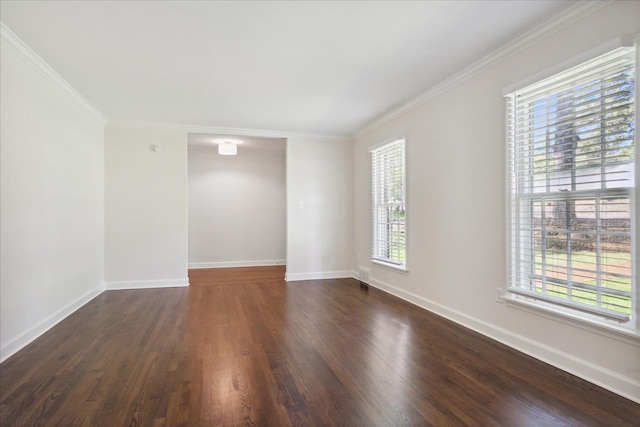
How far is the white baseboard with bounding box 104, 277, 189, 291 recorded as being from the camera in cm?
498

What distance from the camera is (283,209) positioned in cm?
762

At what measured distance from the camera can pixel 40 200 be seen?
3096mm

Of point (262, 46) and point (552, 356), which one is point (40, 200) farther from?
point (552, 356)

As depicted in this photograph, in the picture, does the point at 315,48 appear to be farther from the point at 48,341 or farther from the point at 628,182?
the point at 48,341

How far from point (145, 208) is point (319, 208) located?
271cm

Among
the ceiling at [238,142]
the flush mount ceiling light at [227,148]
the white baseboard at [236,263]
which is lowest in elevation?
the white baseboard at [236,263]

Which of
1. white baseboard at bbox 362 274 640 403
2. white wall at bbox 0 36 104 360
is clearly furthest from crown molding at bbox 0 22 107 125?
white baseboard at bbox 362 274 640 403

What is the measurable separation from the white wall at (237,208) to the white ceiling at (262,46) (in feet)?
9.96

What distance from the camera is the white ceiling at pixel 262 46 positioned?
2271mm

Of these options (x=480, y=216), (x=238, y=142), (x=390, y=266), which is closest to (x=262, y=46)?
(x=480, y=216)

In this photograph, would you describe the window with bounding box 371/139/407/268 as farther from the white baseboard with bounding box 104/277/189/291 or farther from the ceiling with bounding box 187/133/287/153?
the white baseboard with bounding box 104/277/189/291

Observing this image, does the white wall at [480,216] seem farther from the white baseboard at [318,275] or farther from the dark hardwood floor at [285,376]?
the white baseboard at [318,275]

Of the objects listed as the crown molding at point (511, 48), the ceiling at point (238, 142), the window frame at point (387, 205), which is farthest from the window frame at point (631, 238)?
the ceiling at point (238, 142)

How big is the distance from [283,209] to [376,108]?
378cm
